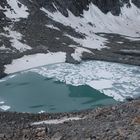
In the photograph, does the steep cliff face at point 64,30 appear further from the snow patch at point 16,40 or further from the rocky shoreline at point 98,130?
the rocky shoreline at point 98,130

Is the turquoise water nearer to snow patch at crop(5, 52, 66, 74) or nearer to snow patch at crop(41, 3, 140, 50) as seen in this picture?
snow patch at crop(5, 52, 66, 74)

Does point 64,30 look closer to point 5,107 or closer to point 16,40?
point 16,40

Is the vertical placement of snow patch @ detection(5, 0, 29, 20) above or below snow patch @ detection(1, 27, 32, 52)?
above

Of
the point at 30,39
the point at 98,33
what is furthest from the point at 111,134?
the point at 98,33

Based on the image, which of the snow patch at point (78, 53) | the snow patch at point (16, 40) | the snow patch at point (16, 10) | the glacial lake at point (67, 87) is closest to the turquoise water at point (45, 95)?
the glacial lake at point (67, 87)

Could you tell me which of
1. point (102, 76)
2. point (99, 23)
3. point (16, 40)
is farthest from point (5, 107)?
point (99, 23)

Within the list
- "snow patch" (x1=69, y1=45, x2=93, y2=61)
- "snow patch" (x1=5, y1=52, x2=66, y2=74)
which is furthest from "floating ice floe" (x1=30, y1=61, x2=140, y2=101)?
"snow patch" (x1=69, y1=45, x2=93, y2=61)

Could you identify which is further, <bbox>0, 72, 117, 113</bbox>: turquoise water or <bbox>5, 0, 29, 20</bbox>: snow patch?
<bbox>5, 0, 29, 20</bbox>: snow patch
